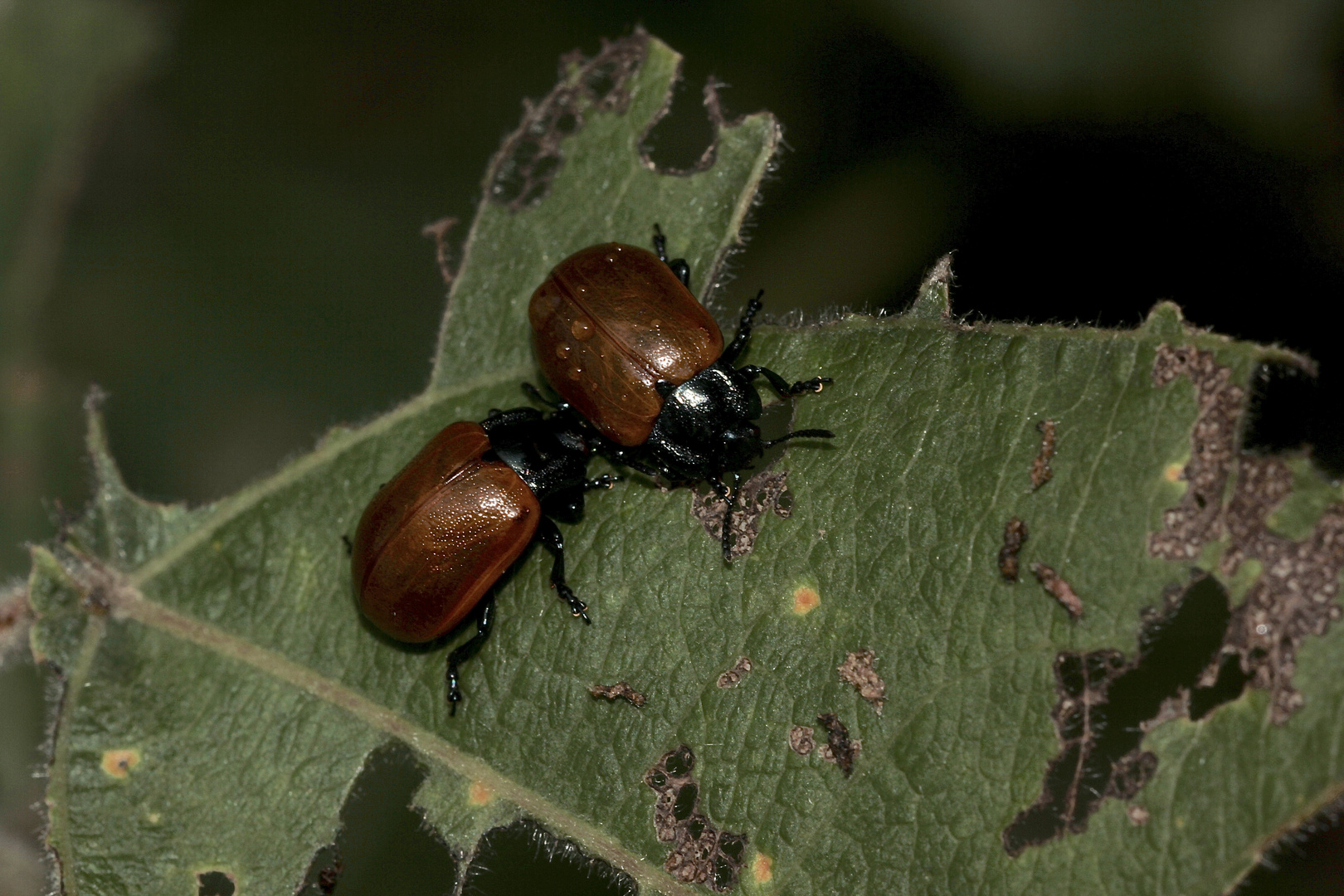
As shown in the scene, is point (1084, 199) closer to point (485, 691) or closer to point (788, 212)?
point (788, 212)

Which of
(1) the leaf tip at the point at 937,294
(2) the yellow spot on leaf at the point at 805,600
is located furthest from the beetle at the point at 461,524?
(1) the leaf tip at the point at 937,294

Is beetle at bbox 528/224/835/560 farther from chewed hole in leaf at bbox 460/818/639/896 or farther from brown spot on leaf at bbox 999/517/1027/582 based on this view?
chewed hole in leaf at bbox 460/818/639/896

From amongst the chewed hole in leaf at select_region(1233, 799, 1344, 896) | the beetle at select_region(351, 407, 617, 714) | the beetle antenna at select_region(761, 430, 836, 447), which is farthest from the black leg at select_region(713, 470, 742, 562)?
the chewed hole in leaf at select_region(1233, 799, 1344, 896)

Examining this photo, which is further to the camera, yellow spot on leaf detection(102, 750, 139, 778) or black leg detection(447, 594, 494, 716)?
yellow spot on leaf detection(102, 750, 139, 778)

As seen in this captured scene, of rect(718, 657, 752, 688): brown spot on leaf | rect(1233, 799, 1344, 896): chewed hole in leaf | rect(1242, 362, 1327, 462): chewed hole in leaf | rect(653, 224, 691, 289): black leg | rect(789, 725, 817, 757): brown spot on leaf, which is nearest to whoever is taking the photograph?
rect(1242, 362, 1327, 462): chewed hole in leaf

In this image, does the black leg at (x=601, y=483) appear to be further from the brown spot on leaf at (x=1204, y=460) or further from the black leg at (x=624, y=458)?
the brown spot on leaf at (x=1204, y=460)

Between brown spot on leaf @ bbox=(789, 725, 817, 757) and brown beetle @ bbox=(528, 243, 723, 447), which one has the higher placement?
brown beetle @ bbox=(528, 243, 723, 447)
